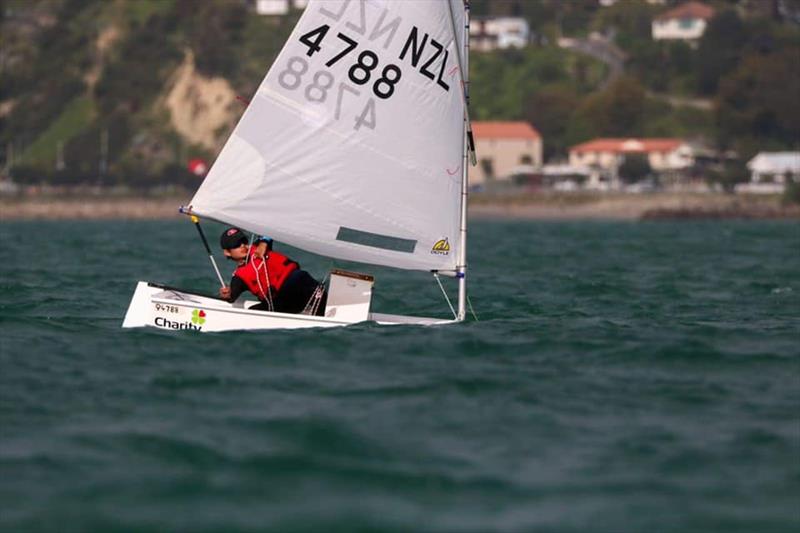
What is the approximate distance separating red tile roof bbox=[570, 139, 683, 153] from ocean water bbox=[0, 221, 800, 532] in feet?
462

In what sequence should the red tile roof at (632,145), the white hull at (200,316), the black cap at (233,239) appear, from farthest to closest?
the red tile roof at (632,145), the black cap at (233,239), the white hull at (200,316)

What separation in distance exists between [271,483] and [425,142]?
9695mm

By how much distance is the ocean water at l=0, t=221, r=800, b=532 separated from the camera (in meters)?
12.2

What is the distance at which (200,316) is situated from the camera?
2098 cm

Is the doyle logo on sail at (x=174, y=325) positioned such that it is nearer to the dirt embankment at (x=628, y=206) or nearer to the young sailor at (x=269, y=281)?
the young sailor at (x=269, y=281)

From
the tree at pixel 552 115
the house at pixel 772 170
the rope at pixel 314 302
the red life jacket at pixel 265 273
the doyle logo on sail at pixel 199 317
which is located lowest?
the doyle logo on sail at pixel 199 317

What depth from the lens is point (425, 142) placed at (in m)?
21.8

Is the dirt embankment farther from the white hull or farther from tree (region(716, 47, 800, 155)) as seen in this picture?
the white hull

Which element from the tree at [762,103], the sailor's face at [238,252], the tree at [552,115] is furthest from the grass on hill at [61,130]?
the sailor's face at [238,252]

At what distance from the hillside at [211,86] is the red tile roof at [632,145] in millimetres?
4965

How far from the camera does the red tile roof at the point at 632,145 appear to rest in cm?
16362

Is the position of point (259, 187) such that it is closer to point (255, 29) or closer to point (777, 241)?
point (777, 241)

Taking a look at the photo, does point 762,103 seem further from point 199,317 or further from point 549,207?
point 199,317

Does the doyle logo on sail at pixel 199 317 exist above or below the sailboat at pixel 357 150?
below
